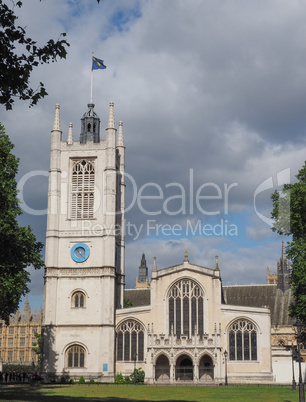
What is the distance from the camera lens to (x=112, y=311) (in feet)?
206

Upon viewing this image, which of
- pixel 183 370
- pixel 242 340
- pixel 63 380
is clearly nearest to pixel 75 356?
pixel 63 380

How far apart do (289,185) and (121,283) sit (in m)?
30.7

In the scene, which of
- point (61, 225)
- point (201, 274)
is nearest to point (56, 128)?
point (61, 225)

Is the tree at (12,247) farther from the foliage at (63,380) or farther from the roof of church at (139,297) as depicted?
the roof of church at (139,297)

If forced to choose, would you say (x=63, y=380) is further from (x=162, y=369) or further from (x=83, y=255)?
(x=83, y=255)

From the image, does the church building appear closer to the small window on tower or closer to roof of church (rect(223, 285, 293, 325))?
the small window on tower

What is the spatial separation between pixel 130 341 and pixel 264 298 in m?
24.5

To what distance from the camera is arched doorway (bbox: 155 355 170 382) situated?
6169cm

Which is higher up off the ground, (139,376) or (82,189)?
(82,189)

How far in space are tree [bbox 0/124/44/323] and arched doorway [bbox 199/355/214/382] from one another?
2427 cm

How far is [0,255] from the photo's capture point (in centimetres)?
3650

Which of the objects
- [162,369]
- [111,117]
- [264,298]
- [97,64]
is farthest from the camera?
[264,298]

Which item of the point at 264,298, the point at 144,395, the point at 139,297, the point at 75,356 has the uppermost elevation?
the point at 139,297

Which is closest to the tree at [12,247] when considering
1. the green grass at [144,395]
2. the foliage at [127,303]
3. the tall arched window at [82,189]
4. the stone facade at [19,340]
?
the green grass at [144,395]
